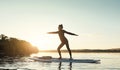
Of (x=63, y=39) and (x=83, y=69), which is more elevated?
(x=63, y=39)

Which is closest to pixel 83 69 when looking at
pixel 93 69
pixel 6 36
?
pixel 93 69

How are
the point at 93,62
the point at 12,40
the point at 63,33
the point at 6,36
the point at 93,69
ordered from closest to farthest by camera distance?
1. the point at 93,69
2. the point at 93,62
3. the point at 63,33
4. the point at 12,40
5. the point at 6,36

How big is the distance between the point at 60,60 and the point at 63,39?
2.25 meters

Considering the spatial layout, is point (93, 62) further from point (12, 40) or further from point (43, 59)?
point (12, 40)

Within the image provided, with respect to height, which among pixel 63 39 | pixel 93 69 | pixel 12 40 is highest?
pixel 12 40

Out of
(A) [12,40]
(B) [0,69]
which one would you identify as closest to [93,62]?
(B) [0,69]

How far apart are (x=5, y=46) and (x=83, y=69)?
124 m

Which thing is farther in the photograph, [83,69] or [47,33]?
[47,33]

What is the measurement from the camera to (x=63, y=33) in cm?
3322

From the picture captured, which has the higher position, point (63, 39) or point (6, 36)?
point (6, 36)

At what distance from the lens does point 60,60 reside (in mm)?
33031

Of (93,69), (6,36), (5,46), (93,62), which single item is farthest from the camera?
(6,36)

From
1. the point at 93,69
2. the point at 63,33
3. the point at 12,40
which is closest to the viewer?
the point at 93,69

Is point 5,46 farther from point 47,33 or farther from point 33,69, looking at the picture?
point 33,69
